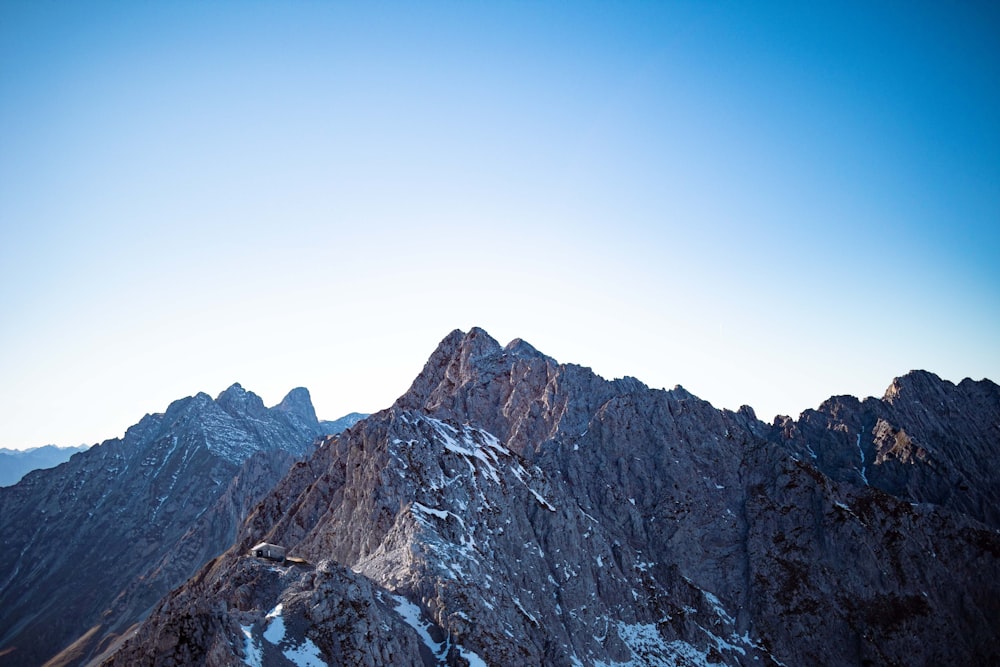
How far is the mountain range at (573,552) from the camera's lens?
6047cm

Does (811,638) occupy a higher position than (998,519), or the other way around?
(998,519)

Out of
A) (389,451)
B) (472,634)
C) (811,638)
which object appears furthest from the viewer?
(811,638)

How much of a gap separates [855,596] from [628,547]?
3883 centimetres

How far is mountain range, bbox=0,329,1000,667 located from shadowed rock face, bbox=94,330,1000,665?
0.98 feet

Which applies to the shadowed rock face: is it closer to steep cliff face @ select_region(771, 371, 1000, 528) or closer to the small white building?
the small white building

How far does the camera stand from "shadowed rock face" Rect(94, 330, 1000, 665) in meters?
60.8

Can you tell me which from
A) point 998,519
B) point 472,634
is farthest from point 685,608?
point 998,519

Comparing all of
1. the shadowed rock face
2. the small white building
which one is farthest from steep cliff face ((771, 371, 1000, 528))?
the small white building

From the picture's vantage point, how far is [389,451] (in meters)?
93.6

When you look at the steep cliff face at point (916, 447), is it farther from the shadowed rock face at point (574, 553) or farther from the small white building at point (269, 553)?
the small white building at point (269, 553)

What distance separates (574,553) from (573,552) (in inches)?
8.8

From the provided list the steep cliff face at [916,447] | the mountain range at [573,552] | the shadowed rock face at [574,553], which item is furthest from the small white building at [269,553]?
the steep cliff face at [916,447]

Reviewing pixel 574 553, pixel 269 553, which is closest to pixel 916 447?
pixel 574 553

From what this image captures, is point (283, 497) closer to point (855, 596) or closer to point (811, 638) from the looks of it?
point (811, 638)
